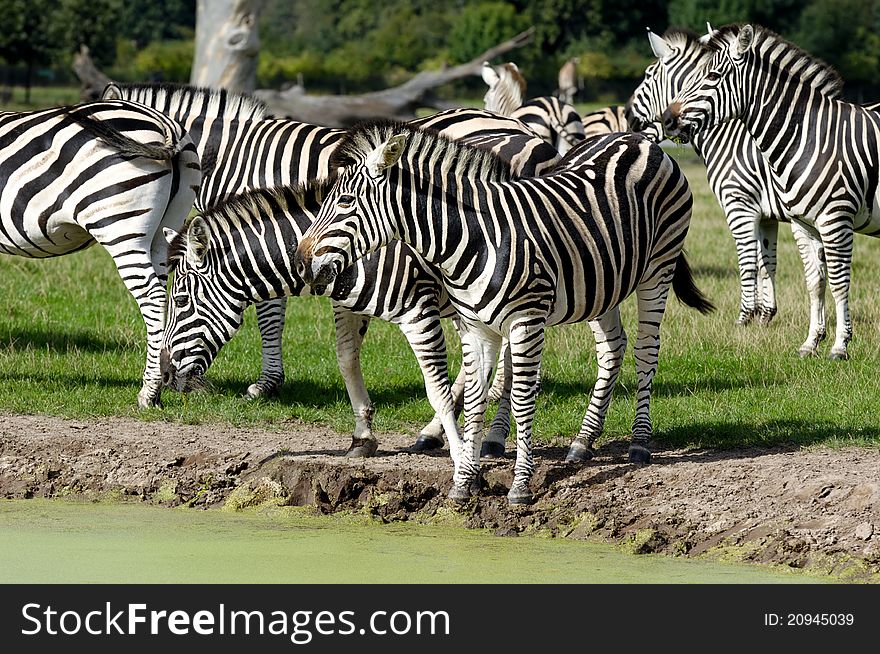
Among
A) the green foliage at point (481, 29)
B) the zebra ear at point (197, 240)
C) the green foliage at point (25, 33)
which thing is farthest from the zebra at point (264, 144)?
the green foliage at point (481, 29)

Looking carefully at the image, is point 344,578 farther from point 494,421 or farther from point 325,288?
point 494,421

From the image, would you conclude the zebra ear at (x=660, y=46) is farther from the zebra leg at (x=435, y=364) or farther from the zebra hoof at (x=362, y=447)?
the zebra hoof at (x=362, y=447)

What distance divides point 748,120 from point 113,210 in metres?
5.14

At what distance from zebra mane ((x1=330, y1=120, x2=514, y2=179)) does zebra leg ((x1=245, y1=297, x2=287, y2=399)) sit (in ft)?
9.67

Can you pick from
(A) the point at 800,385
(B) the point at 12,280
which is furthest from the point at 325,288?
(B) the point at 12,280

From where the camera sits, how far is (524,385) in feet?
20.9

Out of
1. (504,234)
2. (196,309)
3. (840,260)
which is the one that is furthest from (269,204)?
(840,260)

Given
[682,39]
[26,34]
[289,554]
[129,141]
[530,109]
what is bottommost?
[289,554]

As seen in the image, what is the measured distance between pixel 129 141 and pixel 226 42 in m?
12.7

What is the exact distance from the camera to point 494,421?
751 centimetres

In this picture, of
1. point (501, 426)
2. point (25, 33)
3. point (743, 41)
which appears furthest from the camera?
point (25, 33)

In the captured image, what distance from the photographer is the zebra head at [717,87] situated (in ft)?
32.0

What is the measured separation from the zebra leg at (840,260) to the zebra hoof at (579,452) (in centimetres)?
352

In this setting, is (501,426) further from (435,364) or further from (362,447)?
(435,364)
